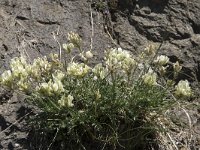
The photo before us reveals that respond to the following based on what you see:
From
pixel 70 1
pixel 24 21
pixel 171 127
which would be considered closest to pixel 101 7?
pixel 70 1

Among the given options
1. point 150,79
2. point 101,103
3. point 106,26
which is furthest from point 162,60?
point 106,26

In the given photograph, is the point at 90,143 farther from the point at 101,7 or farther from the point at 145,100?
the point at 101,7

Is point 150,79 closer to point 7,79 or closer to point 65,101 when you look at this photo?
point 65,101

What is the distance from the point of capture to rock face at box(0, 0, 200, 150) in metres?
4.15

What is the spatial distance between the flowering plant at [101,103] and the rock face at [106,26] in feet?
2.27

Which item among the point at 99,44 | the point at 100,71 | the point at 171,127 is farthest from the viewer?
the point at 99,44

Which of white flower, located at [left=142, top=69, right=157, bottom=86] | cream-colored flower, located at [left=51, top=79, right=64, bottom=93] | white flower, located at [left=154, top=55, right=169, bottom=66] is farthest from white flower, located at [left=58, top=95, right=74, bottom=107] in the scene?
white flower, located at [left=154, top=55, right=169, bottom=66]

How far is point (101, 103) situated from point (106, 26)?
124 centimetres

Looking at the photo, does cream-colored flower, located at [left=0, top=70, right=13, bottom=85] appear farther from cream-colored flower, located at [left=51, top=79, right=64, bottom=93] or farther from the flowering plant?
cream-colored flower, located at [left=51, top=79, right=64, bottom=93]

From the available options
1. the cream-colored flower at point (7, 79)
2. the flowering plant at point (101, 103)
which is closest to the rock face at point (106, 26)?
the flowering plant at point (101, 103)

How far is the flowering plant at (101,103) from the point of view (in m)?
3.27

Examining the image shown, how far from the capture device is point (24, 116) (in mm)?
3596

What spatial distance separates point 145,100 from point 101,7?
1.39 m

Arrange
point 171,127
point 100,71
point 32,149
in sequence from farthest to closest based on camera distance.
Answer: point 171,127 < point 32,149 < point 100,71
